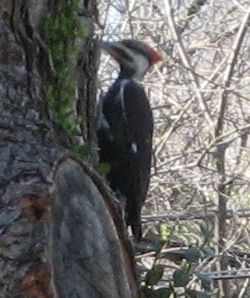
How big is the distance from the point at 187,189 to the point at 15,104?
333 centimetres

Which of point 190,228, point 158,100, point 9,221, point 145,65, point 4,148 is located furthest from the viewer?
point 158,100

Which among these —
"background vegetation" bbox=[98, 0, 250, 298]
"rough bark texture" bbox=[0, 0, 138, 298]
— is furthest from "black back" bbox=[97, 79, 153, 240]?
"rough bark texture" bbox=[0, 0, 138, 298]

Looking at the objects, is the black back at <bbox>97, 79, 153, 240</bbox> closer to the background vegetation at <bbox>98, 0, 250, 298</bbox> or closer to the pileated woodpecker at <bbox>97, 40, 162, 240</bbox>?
the pileated woodpecker at <bbox>97, 40, 162, 240</bbox>

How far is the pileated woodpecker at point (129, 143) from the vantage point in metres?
3.65

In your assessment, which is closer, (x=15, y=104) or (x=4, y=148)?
(x=4, y=148)

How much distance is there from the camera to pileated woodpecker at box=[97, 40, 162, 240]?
3649mm

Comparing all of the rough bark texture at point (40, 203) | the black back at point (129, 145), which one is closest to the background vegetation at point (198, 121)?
the black back at point (129, 145)

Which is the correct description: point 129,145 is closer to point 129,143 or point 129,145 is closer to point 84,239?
Answer: point 129,143

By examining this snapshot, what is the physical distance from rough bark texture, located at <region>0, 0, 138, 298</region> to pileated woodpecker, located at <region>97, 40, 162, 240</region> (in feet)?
4.27

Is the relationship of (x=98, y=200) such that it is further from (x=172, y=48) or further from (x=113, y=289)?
(x=172, y=48)

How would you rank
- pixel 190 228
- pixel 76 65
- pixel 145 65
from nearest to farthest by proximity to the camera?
pixel 76 65 → pixel 145 65 → pixel 190 228

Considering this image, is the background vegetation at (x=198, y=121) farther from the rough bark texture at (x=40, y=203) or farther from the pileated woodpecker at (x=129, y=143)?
the rough bark texture at (x=40, y=203)

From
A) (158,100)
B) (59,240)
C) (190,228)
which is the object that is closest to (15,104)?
(59,240)

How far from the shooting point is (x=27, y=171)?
77.4 inches
